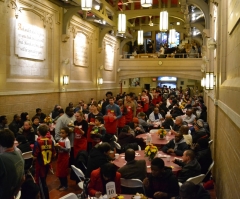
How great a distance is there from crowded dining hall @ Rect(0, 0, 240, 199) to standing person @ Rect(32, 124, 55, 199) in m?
0.02

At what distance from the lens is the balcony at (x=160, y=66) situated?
78.3 ft

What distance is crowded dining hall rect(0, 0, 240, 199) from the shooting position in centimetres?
475

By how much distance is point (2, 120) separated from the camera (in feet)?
30.1

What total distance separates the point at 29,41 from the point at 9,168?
10.1 m

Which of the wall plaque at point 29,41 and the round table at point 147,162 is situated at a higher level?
the wall plaque at point 29,41

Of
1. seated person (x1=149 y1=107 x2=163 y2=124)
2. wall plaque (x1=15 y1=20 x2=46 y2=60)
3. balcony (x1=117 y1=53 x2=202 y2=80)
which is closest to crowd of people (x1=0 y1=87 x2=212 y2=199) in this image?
seated person (x1=149 y1=107 x2=163 y2=124)

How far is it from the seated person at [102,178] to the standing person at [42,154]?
1.68 m

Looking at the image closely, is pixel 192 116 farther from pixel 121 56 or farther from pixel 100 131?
pixel 121 56

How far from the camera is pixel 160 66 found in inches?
960

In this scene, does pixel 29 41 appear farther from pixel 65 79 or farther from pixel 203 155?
pixel 203 155

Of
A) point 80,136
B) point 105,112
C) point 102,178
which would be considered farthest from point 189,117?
point 102,178

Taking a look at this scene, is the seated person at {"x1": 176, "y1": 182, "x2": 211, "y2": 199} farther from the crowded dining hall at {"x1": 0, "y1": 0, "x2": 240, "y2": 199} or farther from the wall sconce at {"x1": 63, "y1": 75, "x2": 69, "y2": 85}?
the wall sconce at {"x1": 63, "y1": 75, "x2": 69, "y2": 85}

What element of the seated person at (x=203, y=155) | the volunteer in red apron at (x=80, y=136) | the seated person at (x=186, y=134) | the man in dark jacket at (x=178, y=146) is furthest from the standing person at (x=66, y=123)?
the seated person at (x=203, y=155)

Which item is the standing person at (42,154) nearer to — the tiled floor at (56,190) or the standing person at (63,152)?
the standing person at (63,152)
